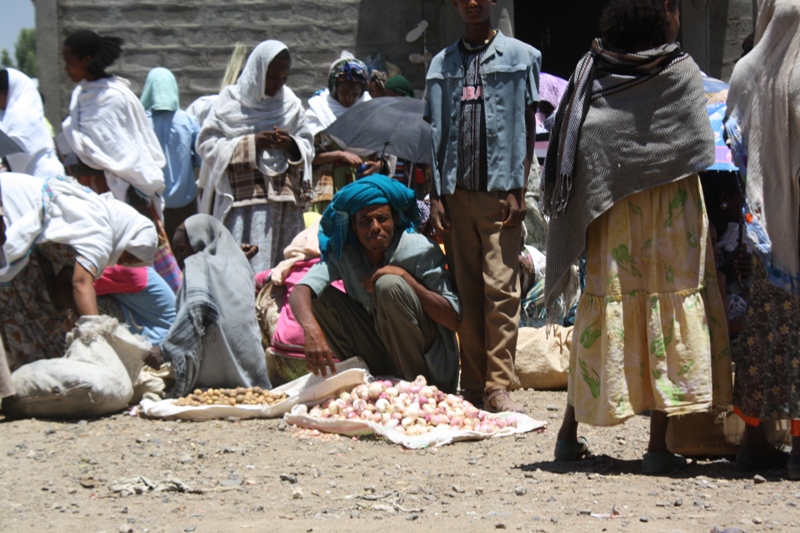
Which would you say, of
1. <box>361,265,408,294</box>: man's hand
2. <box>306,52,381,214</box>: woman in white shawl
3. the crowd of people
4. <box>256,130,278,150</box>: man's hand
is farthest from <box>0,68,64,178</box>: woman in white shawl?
<box>361,265,408,294</box>: man's hand

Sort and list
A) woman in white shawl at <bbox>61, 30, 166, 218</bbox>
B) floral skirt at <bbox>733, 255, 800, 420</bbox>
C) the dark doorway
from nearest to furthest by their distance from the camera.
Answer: floral skirt at <bbox>733, 255, 800, 420</bbox> → woman in white shawl at <bbox>61, 30, 166, 218</bbox> → the dark doorway

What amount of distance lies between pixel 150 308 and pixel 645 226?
367cm

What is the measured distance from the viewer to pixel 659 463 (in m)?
4.00

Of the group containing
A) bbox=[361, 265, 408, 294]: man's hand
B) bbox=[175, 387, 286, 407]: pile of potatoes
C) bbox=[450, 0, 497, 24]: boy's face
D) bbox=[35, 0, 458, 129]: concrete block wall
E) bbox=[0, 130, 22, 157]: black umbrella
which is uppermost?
bbox=[35, 0, 458, 129]: concrete block wall

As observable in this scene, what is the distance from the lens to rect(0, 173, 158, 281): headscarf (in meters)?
5.80

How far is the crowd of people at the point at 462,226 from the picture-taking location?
392 centimetres

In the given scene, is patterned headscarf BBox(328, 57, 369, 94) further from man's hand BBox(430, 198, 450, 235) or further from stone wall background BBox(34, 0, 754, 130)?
man's hand BBox(430, 198, 450, 235)

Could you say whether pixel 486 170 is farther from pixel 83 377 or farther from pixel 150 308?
pixel 150 308

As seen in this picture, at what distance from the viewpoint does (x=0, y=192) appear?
5.75 m

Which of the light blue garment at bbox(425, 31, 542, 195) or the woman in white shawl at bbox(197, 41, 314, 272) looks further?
the woman in white shawl at bbox(197, 41, 314, 272)

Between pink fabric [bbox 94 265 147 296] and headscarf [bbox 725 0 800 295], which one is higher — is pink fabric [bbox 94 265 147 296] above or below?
below

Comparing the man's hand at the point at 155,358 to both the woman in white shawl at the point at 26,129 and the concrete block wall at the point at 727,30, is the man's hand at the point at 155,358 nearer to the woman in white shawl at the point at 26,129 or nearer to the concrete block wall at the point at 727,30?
the woman in white shawl at the point at 26,129

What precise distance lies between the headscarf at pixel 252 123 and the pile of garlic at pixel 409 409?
2.36 m

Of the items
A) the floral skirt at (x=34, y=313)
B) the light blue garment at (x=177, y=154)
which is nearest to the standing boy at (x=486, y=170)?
the floral skirt at (x=34, y=313)
